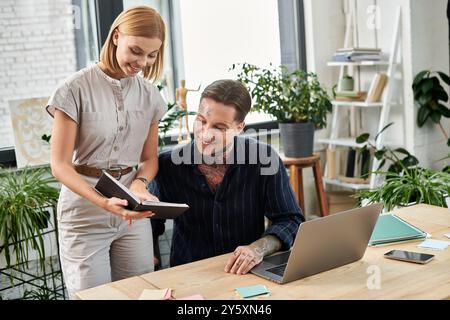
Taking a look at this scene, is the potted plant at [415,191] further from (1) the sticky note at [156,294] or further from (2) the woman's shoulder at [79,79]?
(1) the sticky note at [156,294]

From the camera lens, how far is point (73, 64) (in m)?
4.26

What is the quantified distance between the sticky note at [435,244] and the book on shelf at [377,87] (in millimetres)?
2592

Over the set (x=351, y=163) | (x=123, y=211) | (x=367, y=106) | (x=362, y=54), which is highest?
(x=362, y=54)

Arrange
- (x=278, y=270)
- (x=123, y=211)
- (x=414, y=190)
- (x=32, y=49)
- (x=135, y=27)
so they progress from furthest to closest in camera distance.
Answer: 1. (x=32, y=49)
2. (x=414, y=190)
3. (x=135, y=27)
4. (x=123, y=211)
5. (x=278, y=270)

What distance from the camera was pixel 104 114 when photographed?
2.43 meters

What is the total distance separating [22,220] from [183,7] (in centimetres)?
211

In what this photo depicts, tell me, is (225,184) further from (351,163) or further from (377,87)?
(351,163)

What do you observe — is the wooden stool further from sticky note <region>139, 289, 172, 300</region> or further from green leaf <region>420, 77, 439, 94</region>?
sticky note <region>139, 289, 172, 300</region>

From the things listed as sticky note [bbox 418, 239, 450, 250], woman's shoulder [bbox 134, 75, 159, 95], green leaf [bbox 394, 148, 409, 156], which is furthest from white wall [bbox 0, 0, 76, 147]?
sticky note [bbox 418, 239, 450, 250]

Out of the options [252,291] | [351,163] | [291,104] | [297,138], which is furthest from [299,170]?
[252,291]

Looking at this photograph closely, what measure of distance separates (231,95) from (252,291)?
0.77 m

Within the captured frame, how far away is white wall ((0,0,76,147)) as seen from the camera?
13.1ft
